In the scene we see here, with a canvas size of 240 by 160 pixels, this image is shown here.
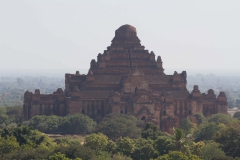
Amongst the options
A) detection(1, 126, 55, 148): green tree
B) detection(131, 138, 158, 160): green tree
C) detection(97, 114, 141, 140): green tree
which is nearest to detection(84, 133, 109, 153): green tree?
detection(131, 138, 158, 160): green tree

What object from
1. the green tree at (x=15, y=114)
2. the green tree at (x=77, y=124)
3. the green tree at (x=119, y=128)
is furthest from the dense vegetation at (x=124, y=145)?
the green tree at (x=15, y=114)

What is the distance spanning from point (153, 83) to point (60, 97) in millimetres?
15096

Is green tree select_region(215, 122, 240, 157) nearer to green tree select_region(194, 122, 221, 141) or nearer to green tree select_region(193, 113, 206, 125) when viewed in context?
green tree select_region(194, 122, 221, 141)

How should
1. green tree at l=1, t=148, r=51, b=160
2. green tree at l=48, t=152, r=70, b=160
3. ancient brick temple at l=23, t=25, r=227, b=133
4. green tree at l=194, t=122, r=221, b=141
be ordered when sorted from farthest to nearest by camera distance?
ancient brick temple at l=23, t=25, r=227, b=133 < green tree at l=194, t=122, r=221, b=141 < green tree at l=1, t=148, r=51, b=160 < green tree at l=48, t=152, r=70, b=160

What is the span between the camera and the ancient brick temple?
98312 mm

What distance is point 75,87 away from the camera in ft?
331

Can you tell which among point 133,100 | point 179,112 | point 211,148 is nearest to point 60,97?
point 133,100

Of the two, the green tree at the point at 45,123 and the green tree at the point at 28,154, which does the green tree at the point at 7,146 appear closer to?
the green tree at the point at 28,154

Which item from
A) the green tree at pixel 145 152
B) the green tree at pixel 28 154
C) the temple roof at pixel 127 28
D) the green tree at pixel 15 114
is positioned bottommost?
the green tree at pixel 145 152

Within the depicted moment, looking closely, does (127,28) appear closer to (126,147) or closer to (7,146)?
(126,147)

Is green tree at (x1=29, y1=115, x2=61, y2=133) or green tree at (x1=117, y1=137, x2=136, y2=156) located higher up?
green tree at (x1=29, y1=115, x2=61, y2=133)

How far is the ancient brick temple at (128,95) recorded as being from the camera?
9831 cm

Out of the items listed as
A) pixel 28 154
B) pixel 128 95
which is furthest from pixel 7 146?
pixel 128 95

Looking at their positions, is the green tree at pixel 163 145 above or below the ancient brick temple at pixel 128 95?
below
